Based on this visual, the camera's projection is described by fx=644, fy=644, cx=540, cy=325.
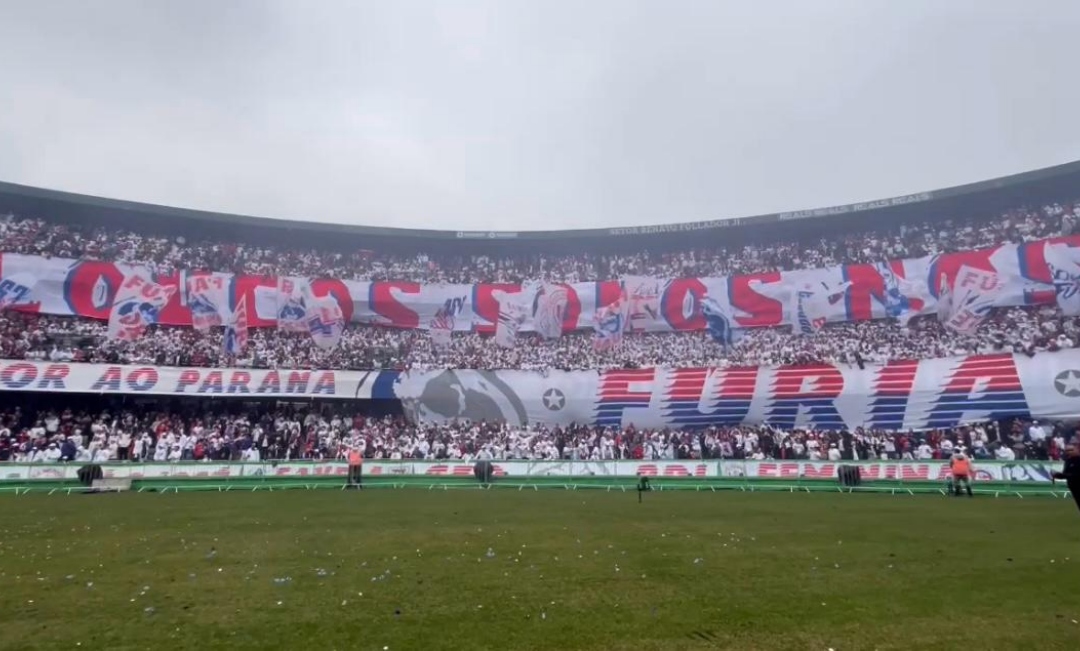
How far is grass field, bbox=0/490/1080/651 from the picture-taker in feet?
19.4

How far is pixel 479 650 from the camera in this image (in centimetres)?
548

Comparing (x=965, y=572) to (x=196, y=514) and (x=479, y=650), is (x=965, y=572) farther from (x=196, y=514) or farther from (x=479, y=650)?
(x=196, y=514)

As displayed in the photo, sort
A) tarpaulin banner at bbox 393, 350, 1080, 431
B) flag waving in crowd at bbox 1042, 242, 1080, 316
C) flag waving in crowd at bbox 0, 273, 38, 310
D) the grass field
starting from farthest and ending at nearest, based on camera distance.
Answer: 1. flag waving in crowd at bbox 0, 273, 38, 310
2. flag waving in crowd at bbox 1042, 242, 1080, 316
3. tarpaulin banner at bbox 393, 350, 1080, 431
4. the grass field

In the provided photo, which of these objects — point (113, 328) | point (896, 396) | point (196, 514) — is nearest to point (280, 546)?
point (196, 514)

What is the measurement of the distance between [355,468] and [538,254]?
25.2m

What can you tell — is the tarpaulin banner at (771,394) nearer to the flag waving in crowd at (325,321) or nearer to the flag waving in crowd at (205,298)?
the flag waving in crowd at (325,321)

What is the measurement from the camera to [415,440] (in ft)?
107

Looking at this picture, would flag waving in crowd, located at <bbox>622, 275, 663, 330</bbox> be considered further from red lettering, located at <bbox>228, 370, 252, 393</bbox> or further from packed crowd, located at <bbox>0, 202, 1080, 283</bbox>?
red lettering, located at <bbox>228, 370, 252, 393</bbox>

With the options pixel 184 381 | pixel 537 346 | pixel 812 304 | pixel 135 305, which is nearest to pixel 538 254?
pixel 537 346

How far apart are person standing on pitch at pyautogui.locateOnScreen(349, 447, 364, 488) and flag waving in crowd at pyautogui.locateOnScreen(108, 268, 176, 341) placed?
2023cm

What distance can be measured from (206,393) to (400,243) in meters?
17.1

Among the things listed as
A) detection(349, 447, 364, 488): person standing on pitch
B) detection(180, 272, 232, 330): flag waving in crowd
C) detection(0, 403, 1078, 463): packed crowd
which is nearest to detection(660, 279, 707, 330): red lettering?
detection(0, 403, 1078, 463): packed crowd

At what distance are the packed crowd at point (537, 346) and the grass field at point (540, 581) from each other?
66.5ft

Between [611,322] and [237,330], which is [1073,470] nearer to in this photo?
[611,322]
